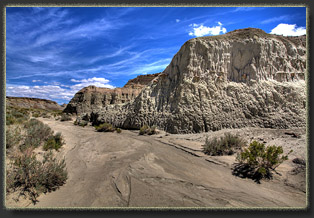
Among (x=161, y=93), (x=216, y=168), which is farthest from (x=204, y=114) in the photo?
(x=216, y=168)

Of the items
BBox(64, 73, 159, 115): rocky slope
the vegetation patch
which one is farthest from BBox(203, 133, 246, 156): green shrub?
BBox(64, 73, 159, 115): rocky slope

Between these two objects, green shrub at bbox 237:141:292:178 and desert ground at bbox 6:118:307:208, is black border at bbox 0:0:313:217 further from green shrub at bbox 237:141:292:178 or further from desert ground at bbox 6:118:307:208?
green shrub at bbox 237:141:292:178

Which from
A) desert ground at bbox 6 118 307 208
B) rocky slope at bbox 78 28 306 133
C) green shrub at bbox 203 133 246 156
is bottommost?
desert ground at bbox 6 118 307 208

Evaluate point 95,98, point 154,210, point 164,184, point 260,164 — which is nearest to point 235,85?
point 260,164

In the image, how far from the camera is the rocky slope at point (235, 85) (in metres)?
10.8

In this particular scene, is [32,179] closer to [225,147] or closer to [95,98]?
[225,147]

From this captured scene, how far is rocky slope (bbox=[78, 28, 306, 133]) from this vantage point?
1075cm

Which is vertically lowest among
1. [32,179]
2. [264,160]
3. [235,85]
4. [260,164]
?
[260,164]

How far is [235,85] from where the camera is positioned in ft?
38.3

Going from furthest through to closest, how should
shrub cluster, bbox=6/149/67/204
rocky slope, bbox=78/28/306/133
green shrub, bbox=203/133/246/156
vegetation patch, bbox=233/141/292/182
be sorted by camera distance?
rocky slope, bbox=78/28/306/133
green shrub, bbox=203/133/246/156
vegetation patch, bbox=233/141/292/182
shrub cluster, bbox=6/149/67/204

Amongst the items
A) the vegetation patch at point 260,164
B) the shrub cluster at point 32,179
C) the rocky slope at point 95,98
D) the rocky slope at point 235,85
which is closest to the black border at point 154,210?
the shrub cluster at point 32,179

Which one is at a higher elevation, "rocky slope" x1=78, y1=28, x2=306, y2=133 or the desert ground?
"rocky slope" x1=78, y1=28, x2=306, y2=133

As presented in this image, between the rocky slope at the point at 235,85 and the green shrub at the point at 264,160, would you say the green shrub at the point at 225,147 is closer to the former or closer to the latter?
the green shrub at the point at 264,160

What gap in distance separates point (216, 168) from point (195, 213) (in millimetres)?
3305
